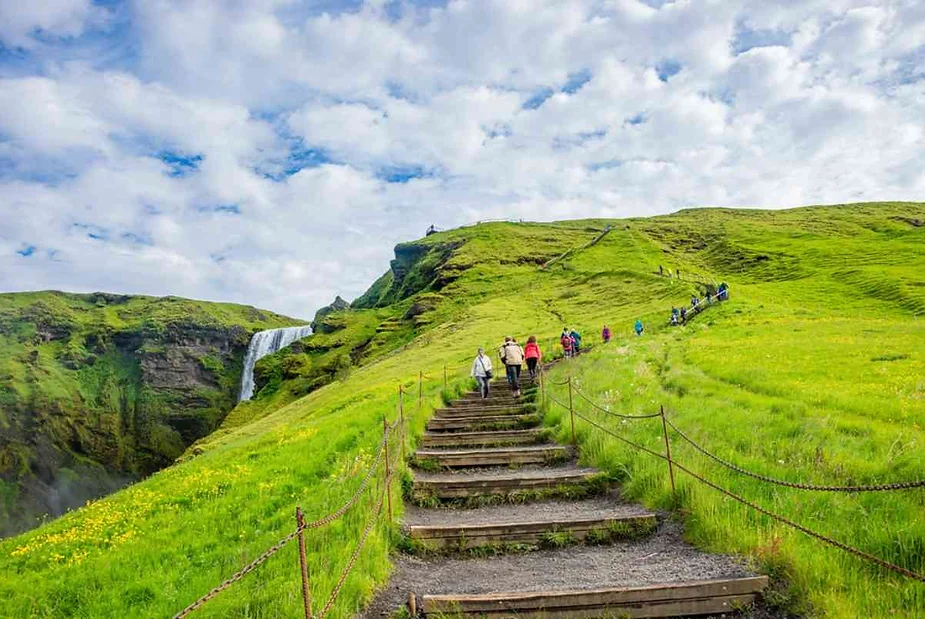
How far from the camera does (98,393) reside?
132 meters

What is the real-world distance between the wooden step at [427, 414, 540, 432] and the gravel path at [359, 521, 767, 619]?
7.55m

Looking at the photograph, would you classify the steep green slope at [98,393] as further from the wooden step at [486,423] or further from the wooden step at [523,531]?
the wooden step at [523,531]

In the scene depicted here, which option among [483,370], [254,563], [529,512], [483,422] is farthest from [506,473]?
→ [483,370]

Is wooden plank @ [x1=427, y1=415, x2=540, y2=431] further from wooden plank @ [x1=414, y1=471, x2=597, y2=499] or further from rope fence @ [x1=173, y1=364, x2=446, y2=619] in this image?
wooden plank @ [x1=414, y1=471, x2=597, y2=499]

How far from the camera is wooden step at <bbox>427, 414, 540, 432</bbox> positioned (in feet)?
49.7

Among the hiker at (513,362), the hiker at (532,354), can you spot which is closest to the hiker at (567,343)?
the hiker at (532,354)

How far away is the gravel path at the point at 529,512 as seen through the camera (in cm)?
832

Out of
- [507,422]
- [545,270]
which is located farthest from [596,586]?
[545,270]

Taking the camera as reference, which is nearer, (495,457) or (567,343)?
(495,457)

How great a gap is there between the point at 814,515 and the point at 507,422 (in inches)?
357

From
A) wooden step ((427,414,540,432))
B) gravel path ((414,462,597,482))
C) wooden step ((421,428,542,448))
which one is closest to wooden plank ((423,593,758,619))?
gravel path ((414,462,597,482))

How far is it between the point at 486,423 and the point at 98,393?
145m

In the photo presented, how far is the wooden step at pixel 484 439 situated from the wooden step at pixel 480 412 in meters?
2.36

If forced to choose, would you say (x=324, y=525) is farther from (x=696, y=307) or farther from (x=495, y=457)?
(x=696, y=307)
